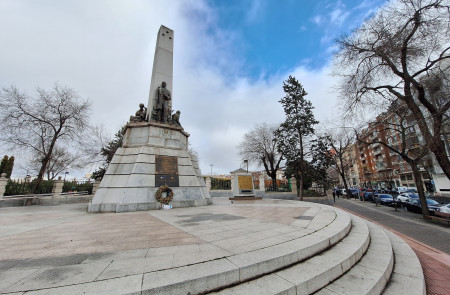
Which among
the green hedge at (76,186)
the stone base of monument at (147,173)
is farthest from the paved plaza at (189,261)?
the green hedge at (76,186)

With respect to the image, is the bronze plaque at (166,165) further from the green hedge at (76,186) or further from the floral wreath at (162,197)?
the green hedge at (76,186)

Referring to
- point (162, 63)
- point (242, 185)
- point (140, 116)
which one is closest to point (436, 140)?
point (242, 185)

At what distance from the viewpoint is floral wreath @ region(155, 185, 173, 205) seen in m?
8.91

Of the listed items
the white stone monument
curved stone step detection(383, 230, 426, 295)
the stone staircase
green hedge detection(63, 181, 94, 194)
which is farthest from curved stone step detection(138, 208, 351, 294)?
green hedge detection(63, 181, 94, 194)

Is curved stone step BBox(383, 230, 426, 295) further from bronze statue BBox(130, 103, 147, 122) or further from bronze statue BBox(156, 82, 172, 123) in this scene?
bronze statue BBox(130, 103, 147, 122)

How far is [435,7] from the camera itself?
8.84 meters

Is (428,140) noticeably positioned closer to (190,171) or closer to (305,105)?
(190,171)

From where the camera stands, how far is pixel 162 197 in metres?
8.98

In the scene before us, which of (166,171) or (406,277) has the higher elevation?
(166,171)

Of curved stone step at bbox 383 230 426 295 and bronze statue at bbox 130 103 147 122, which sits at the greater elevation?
bronze statue at bbox 130 103 147 122

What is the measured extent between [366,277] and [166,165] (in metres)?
8.97

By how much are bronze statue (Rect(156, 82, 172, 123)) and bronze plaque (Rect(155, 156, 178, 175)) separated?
2.79 m

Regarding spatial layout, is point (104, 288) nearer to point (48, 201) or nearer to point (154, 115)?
point (154, 115)

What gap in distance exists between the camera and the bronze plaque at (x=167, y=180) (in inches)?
371
